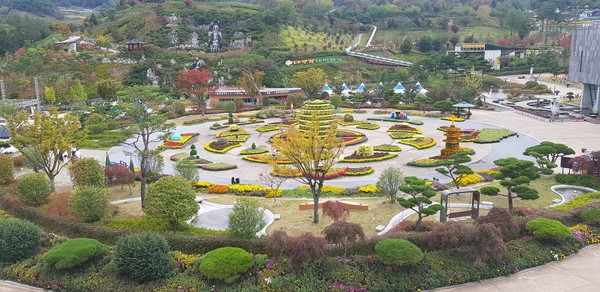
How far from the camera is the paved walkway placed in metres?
16.8

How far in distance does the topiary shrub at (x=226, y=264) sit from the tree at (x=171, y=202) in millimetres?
4459

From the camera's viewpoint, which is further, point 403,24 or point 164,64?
point 403,24

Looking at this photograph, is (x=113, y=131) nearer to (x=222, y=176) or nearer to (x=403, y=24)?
(x=222, y=176)

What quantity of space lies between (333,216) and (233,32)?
345ft

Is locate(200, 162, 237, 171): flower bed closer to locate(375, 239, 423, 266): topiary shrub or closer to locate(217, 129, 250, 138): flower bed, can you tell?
locate(217, 129, 250, 138): flower bed

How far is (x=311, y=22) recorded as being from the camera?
13950 centimetres

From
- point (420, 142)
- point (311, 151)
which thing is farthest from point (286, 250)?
point (420, 142)

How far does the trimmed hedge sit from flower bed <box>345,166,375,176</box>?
1571 cm

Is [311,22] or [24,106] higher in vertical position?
[311,22]

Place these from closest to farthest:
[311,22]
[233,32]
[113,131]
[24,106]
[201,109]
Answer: [113,131] → [24,106] → [201,109] → [233,32] → [311,22]

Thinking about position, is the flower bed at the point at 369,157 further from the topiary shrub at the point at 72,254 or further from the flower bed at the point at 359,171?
the topiary shrub at the point at 72,254

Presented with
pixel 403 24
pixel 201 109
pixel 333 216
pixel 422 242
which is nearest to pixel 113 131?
pixel 201 109

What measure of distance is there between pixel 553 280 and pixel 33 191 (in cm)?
2579

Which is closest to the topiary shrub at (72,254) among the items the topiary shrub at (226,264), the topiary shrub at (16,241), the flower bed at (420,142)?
the topiary shrub at (16,241)
